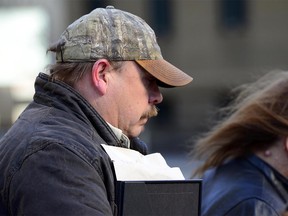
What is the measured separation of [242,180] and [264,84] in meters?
0.53

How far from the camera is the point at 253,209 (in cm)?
332

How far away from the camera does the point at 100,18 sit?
9.00ft

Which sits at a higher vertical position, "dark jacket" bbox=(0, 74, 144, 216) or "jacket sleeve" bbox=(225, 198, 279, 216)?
"dark jacket" bbox=(0, 74, 144, 216)

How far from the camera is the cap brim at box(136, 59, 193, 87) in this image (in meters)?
2.74

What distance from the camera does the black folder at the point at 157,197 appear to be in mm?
2527

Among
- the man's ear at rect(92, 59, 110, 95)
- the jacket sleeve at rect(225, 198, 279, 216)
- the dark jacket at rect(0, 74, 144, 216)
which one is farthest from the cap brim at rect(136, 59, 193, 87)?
the jacket sleeve at rect(225, 198, 279, 216)

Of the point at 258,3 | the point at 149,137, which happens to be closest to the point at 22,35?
the point at 149,137

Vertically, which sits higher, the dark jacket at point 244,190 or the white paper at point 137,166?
the white paper at point 137,166

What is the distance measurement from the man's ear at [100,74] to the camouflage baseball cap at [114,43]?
0.06ft

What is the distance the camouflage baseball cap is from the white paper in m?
0.23

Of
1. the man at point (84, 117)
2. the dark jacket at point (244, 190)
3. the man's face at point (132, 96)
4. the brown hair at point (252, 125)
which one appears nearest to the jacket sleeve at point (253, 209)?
the dark jacket at point (244, 190)

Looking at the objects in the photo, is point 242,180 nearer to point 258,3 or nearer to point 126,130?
point 126,130

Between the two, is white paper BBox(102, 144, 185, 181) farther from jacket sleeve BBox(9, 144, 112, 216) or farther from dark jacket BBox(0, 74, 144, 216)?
jacket sleeve BBox(9, 144, 112, 216)

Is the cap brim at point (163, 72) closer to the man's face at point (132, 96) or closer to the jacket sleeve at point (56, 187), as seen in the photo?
the man's face at point (132, 96)
